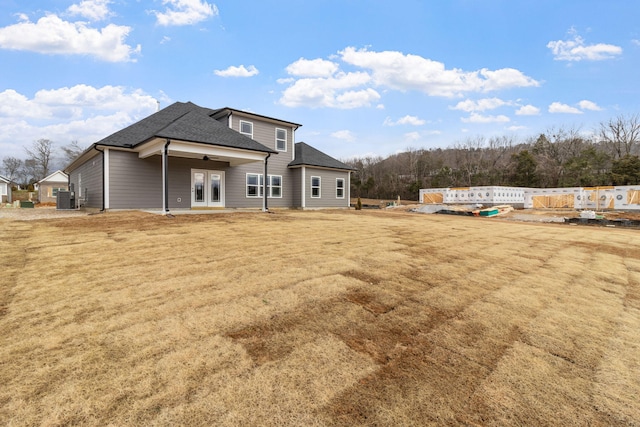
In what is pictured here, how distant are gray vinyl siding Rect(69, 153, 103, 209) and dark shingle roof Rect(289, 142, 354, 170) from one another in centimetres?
964

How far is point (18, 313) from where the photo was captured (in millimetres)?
2799

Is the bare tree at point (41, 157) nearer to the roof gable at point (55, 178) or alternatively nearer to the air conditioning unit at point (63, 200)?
the roof gable at point (55, 178)

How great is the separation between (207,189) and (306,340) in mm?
13657

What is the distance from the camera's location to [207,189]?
14.8 meters

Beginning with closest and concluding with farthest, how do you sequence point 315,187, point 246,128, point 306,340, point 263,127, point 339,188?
1. point 306,340
2. point 246,128
3. point 263,127
4. point 315,187
5. point 339,188

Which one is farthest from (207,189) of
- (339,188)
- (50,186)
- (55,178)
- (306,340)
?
(50,186)

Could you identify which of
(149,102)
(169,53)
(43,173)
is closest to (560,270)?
(169,53)

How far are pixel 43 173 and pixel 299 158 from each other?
A: 55754 mm

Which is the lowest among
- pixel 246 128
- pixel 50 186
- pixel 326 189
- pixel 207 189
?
pixel 207 189

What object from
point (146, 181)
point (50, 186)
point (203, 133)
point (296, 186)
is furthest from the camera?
point (50, 186)

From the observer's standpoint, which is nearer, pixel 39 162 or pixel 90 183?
pixel 90 183

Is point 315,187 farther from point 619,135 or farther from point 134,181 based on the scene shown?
point 619,135

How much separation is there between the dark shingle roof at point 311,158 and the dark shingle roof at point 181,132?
5005mm

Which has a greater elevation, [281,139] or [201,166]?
[281,139]
